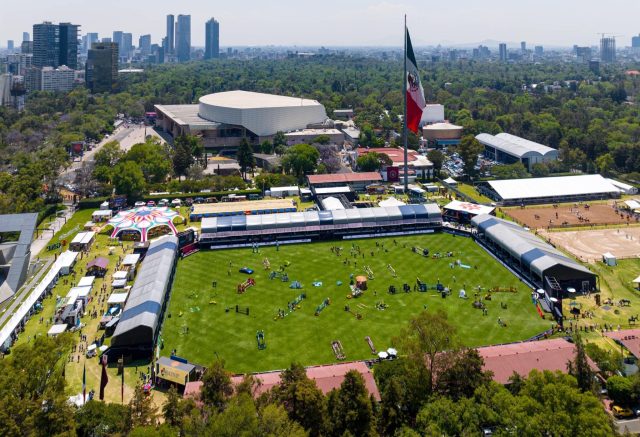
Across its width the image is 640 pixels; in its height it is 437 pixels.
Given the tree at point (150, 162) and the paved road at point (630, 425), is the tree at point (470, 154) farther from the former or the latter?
the paved road at point (630, 425)

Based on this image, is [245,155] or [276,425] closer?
[276,425]

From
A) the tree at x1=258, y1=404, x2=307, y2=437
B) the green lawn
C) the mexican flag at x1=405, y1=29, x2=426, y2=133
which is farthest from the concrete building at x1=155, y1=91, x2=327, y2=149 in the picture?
the tree at x1=258, y1=404, x2=307, y2=437

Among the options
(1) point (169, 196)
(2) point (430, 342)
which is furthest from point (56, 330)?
(1) point (169, 196)

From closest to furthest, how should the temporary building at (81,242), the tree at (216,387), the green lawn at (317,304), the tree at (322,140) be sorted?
the tree at (216,387)
the green lawn at (317,304)
the temporary building at (81,242)
the tree at (322,140)

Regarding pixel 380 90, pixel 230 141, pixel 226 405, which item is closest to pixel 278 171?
pixel 230 141

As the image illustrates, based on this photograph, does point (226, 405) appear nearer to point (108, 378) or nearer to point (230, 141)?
point (108, 378)

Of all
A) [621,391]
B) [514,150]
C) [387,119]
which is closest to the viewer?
[621,391]

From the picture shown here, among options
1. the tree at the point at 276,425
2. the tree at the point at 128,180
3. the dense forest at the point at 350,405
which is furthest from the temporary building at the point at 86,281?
the tree at the point at 276,425

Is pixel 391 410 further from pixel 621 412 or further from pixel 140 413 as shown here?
pixel 621 412
